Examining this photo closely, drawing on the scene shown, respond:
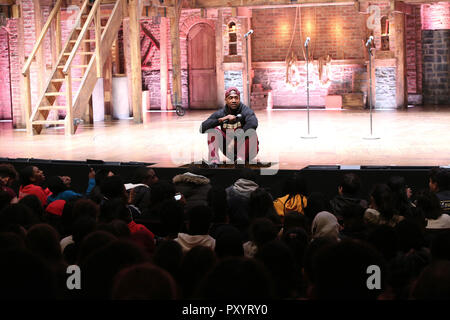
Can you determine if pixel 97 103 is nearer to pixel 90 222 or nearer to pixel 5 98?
pixel 5 98

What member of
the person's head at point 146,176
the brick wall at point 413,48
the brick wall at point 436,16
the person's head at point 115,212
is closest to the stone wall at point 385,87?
the brick wall at point 413,48

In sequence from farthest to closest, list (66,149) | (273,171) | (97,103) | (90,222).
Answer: (97,103) < (66,149) < (273,171) < (90,222)

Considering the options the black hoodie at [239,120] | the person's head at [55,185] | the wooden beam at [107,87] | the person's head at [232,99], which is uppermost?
the wooden beam at [107,87]

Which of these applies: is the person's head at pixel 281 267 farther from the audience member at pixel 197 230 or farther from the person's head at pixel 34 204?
the person's head at pixel 34 204

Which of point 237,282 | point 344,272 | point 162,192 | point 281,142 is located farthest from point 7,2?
point 237,282

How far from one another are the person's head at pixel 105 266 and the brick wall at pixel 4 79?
603 inches

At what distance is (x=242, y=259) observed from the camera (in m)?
1.87

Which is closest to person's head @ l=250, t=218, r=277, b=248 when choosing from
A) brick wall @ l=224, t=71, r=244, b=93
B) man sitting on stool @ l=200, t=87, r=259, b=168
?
man sitting on stool @ l=200, t=87, r=259, b=168

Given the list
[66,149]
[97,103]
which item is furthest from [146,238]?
[97,103]

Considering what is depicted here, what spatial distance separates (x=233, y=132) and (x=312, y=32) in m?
11.6

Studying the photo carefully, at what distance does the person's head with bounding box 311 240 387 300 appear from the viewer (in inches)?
80.7

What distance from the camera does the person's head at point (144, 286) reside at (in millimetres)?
1776

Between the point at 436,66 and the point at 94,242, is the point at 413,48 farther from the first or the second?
the point at 94,242

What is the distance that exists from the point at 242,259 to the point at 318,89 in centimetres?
1687
